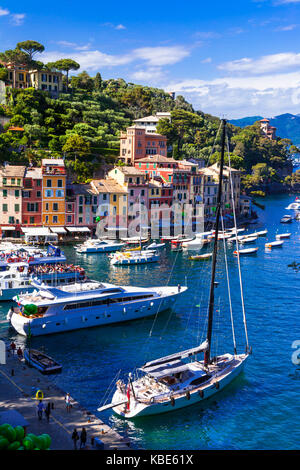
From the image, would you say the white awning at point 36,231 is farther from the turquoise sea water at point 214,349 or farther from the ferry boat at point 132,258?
the ferry boat at point 132,258

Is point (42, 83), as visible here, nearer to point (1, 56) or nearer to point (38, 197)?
point (1, 56)

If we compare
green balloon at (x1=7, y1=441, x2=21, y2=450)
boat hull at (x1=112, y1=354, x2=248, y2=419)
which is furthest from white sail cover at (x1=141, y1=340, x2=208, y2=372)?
green balloon at (x1=7, y1=441, x2=21, y2=450)

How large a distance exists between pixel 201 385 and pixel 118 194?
207 ft

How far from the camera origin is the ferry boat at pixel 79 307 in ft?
145

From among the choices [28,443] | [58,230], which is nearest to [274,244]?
[58,230]

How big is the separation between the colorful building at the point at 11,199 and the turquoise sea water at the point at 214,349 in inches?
698

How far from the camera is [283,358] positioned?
40.7 metres

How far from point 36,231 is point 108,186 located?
1857 centimetres

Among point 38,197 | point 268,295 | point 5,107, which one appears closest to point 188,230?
point 38,197

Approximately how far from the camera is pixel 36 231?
80500 millimetres

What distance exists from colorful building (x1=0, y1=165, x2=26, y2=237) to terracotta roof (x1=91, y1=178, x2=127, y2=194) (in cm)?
1386

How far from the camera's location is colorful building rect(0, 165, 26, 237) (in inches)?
3275

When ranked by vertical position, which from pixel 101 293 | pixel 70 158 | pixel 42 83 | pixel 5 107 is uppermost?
pixel 42 83

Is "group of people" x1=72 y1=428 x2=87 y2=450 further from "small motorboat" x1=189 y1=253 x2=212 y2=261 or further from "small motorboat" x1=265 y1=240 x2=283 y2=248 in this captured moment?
"small motorboat" x1=265 y1=240 x2=283 y2=248
